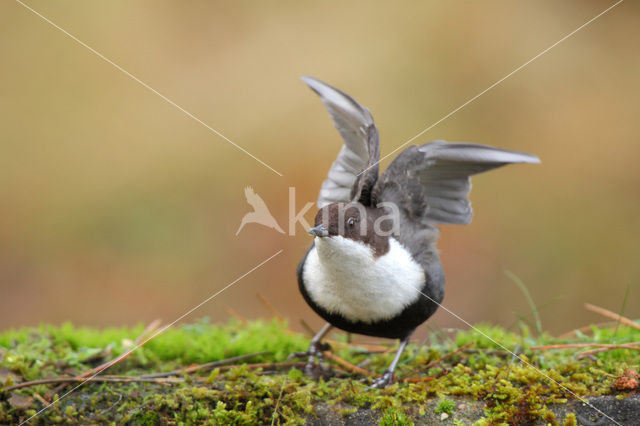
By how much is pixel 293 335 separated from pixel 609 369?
2.17m

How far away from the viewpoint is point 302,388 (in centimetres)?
335

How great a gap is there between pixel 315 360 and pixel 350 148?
1.58 meters

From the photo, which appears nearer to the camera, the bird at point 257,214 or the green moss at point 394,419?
the green moss at point 394,419

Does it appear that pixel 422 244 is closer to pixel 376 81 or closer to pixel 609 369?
pixel 609 369

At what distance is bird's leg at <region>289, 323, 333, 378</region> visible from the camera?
3.77 meters

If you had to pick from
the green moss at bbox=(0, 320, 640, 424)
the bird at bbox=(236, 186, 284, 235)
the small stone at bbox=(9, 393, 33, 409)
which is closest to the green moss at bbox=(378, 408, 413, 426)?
the green moss at bbox=(0, 320, 640, 424)

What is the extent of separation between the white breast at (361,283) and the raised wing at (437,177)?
1.69 ft

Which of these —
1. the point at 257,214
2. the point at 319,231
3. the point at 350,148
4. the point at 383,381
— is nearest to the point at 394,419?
the point at 383,381

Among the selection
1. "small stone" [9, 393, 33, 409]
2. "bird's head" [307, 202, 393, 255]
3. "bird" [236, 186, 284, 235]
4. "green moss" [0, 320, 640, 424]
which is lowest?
"green moss" [0, 320, 640, 424]

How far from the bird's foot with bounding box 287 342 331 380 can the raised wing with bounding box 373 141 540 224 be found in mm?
1025

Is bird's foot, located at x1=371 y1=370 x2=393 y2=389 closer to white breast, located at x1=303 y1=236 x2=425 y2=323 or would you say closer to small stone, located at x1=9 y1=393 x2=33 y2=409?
white breast, located at x1=303 y1=236 x2=425 y2=323

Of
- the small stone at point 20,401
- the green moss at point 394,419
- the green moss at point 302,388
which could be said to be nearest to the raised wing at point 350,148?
the green moss at point 302,388

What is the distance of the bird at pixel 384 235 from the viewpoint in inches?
144

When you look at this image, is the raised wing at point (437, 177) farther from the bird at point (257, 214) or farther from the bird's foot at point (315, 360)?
the bird at point (257, 214)
